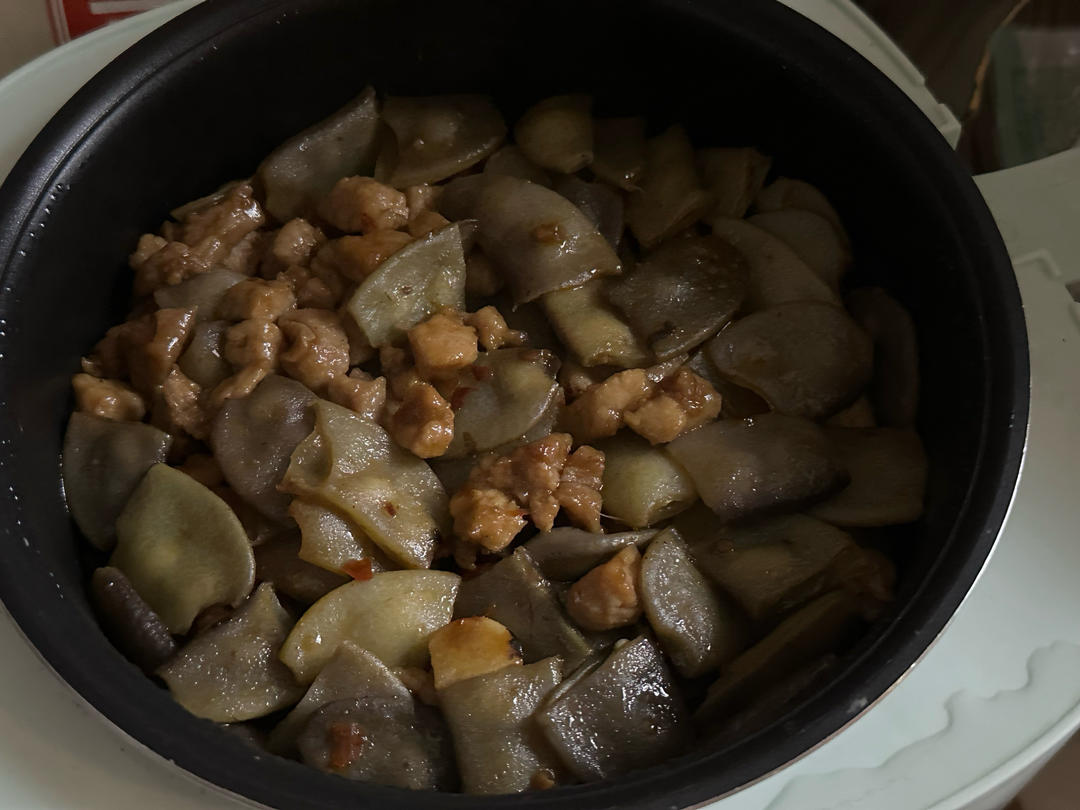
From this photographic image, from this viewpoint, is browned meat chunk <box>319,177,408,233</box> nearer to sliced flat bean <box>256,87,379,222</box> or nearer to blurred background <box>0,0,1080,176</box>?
sliced flat bean <box>256,87,379,222</box>

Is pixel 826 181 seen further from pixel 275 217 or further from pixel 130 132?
pixel 130 132

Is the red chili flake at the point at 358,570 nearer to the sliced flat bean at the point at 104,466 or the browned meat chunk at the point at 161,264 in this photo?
the sliced flat bean at the point at 104,466

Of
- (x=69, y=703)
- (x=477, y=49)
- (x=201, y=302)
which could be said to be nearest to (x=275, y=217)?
(x=201, y=302)

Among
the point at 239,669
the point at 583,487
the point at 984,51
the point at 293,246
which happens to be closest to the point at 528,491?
Result: the point at 583,487

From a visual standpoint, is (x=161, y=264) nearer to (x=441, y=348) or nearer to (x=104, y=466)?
(x=104, y=466)

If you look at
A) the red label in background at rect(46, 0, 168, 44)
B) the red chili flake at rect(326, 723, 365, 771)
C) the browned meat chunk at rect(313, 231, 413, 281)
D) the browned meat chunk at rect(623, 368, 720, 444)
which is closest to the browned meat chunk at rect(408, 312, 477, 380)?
the browned meat chunk at rect(313, 231, 413, 281)

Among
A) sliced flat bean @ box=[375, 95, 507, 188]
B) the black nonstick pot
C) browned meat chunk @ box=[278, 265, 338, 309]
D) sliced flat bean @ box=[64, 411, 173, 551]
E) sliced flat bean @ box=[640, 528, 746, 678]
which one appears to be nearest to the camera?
the black nonstick pot

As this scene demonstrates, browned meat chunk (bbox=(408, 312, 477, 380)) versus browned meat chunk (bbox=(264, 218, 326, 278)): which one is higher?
browned meat chunk (bbox=(264, 218, 326, 278))
